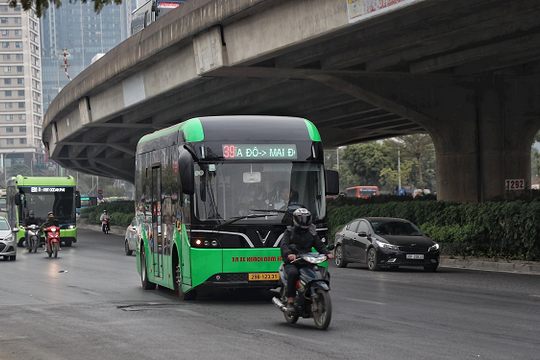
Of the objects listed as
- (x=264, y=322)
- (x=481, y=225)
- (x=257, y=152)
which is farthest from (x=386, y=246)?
(x=264, y=322)

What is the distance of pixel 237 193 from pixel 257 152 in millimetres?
766

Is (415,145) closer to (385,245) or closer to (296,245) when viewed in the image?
(385,245)

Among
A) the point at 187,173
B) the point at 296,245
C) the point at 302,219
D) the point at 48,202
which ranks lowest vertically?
the point at 296,245

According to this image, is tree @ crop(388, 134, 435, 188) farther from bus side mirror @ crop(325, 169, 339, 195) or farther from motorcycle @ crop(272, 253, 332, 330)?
motorcycle @ crop(272, 253, 332, 330)

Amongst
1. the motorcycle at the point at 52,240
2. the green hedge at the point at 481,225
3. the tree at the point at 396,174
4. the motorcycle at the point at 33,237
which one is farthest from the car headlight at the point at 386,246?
the tree at the point at 396,174

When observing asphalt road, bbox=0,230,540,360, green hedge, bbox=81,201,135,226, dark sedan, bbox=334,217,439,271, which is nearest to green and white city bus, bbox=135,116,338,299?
asphalt road, bbox=0,230,540,360

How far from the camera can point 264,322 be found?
1171 centimetres

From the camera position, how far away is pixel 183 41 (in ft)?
100

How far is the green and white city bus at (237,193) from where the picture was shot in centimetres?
1399

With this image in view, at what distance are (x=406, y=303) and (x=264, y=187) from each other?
301 cm

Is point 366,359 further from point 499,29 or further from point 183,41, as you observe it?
point 183,41

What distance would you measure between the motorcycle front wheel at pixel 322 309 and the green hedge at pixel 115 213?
→ 4619cm

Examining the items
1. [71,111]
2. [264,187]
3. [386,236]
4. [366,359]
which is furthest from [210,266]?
[71,111]

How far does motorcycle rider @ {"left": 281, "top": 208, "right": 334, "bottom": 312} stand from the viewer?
11.0 meters
